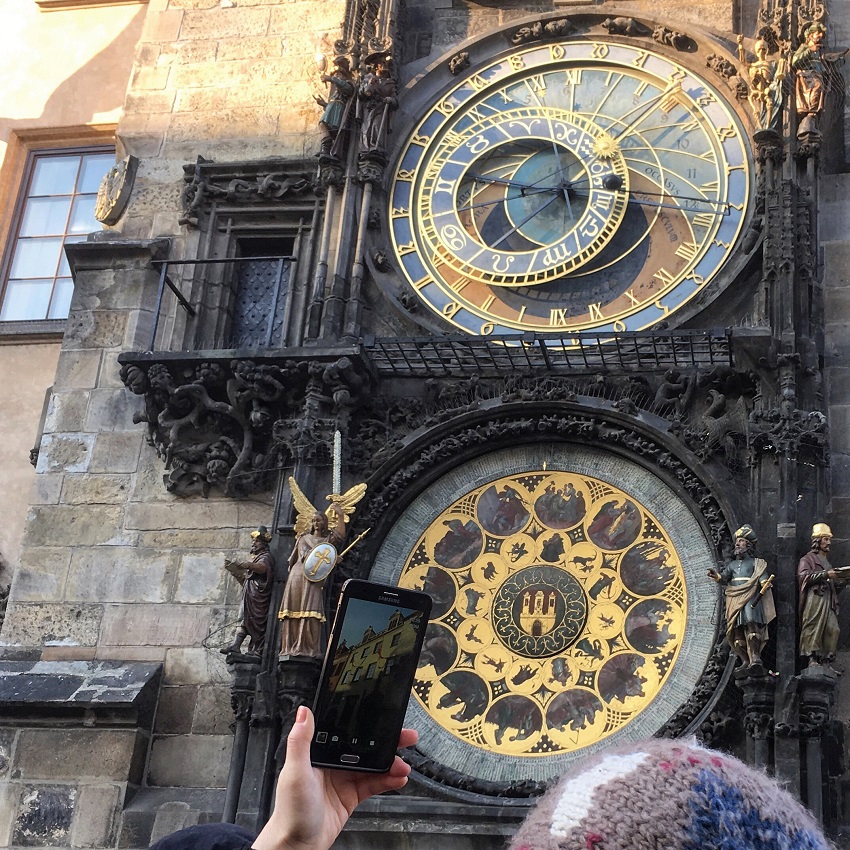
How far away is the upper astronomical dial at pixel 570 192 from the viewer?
1114cm

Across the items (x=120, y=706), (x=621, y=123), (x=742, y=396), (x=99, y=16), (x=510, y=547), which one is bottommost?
(x=120, y=706)

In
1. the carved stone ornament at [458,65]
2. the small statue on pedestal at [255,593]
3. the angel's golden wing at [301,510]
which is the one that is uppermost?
the carved stone ornament at [458,65]

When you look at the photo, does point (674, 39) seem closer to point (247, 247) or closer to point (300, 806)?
point (247, 247)

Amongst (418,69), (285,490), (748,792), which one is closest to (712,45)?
(418,69)

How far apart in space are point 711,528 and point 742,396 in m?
1.10

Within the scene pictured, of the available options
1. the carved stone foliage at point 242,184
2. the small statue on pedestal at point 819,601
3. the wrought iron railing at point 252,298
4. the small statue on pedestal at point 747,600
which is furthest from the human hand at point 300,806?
the carved stone foliage at point 242,184

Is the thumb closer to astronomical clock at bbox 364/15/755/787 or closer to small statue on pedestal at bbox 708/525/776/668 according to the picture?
small statue on pedestal at bbox 708/525/776/668

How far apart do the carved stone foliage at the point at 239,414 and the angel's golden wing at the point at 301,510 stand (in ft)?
1.20

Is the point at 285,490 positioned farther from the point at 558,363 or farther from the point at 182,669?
the point at 558,363

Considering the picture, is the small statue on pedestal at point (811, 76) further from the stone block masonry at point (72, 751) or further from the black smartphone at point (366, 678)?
the black smartphone at point (366, 678)

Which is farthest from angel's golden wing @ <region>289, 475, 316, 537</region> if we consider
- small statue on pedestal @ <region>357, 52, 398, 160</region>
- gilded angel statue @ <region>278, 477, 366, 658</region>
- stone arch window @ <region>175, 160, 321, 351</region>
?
small statue on pedestal @ <region>357, 52, 398, 160</region>

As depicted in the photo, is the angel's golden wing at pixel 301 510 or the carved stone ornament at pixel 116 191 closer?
the angel's golden wing at pixel 301 510

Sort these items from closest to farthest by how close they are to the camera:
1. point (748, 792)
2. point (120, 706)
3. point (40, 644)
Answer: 1. point (748, 792)
2. point (120, 706)
3. point (40, 644)

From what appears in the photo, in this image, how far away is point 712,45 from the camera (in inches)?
461
